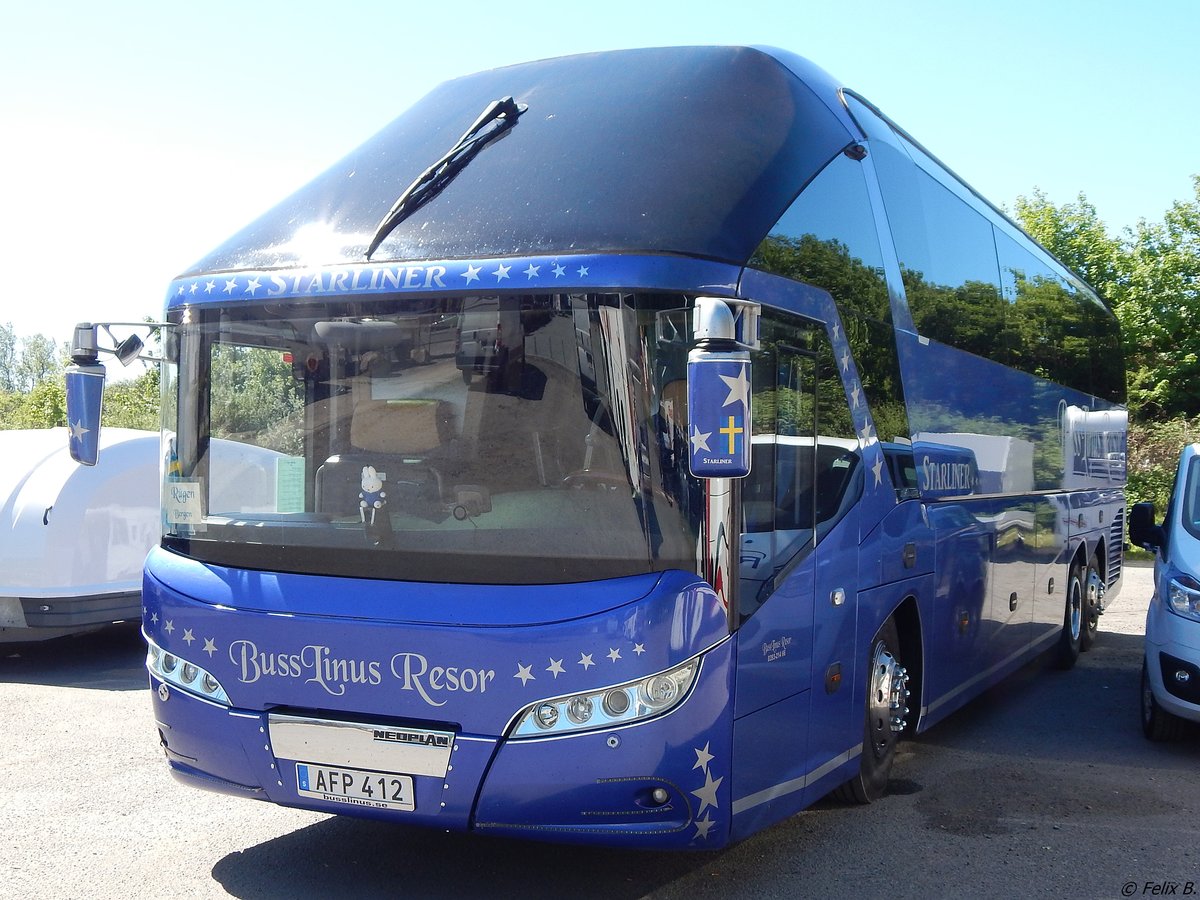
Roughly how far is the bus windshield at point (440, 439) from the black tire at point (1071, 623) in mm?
7400

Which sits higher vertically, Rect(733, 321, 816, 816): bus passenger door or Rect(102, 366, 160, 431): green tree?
Rect(102, 366, 160, 431): green tree

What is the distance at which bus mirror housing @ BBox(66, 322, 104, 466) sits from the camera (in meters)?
5.82

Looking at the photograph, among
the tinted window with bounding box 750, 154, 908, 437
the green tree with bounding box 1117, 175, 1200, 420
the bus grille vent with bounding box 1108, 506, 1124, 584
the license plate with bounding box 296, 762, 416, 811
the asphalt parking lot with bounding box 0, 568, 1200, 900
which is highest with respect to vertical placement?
the green tree with bounding box 1117, 175, 1200, 420

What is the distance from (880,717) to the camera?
21.2 ft

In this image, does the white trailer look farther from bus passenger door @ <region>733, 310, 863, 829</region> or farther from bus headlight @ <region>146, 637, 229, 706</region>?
bus passenger door @ <region>733, 310, 863, 829</region>

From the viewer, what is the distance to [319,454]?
5.11 metres

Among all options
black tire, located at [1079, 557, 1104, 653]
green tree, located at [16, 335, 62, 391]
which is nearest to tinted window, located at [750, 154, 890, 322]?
black tire, located at [1079, 557, 1104, 653]

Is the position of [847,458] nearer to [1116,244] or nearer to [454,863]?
[454,863]

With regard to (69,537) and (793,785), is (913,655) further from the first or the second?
(69,537)

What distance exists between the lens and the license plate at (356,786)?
15.3 feet

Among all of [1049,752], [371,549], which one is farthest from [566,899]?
[1049,752]

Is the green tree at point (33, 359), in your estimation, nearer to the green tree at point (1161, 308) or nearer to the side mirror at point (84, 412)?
the green tree at point (1161, 308)

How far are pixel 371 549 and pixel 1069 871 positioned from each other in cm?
333

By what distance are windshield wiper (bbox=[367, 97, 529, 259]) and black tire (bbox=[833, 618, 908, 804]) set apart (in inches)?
120
